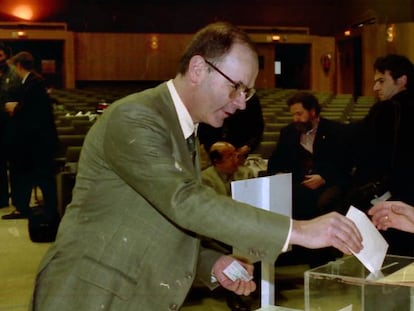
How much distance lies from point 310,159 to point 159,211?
3283 mm

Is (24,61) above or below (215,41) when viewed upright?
above

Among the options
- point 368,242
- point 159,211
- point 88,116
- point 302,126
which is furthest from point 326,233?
point 88,116

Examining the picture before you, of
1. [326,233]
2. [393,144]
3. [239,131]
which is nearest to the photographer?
[326,233]

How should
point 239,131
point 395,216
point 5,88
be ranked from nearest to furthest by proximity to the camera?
point 395,216
point 239,131
point 5,88

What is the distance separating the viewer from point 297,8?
22016mm

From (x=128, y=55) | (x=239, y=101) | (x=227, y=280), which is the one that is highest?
(x=128, y=55)

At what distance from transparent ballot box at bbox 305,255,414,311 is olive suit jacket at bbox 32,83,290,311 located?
1.19 ft

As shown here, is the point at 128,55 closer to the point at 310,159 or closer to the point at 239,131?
the point at 239,131

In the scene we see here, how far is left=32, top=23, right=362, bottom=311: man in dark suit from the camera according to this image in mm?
1328

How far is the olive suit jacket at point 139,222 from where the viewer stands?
52.4 inches

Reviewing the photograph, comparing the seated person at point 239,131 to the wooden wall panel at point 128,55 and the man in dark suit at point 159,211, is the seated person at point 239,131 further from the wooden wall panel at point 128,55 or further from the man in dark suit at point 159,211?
the wooden wall panel at point 128,55

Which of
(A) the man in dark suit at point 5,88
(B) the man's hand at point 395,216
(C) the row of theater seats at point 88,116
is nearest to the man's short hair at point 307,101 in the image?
(C) the row of theater seats at point 88,116

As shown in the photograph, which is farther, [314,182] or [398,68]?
[314,182]

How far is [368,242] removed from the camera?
1.47m
